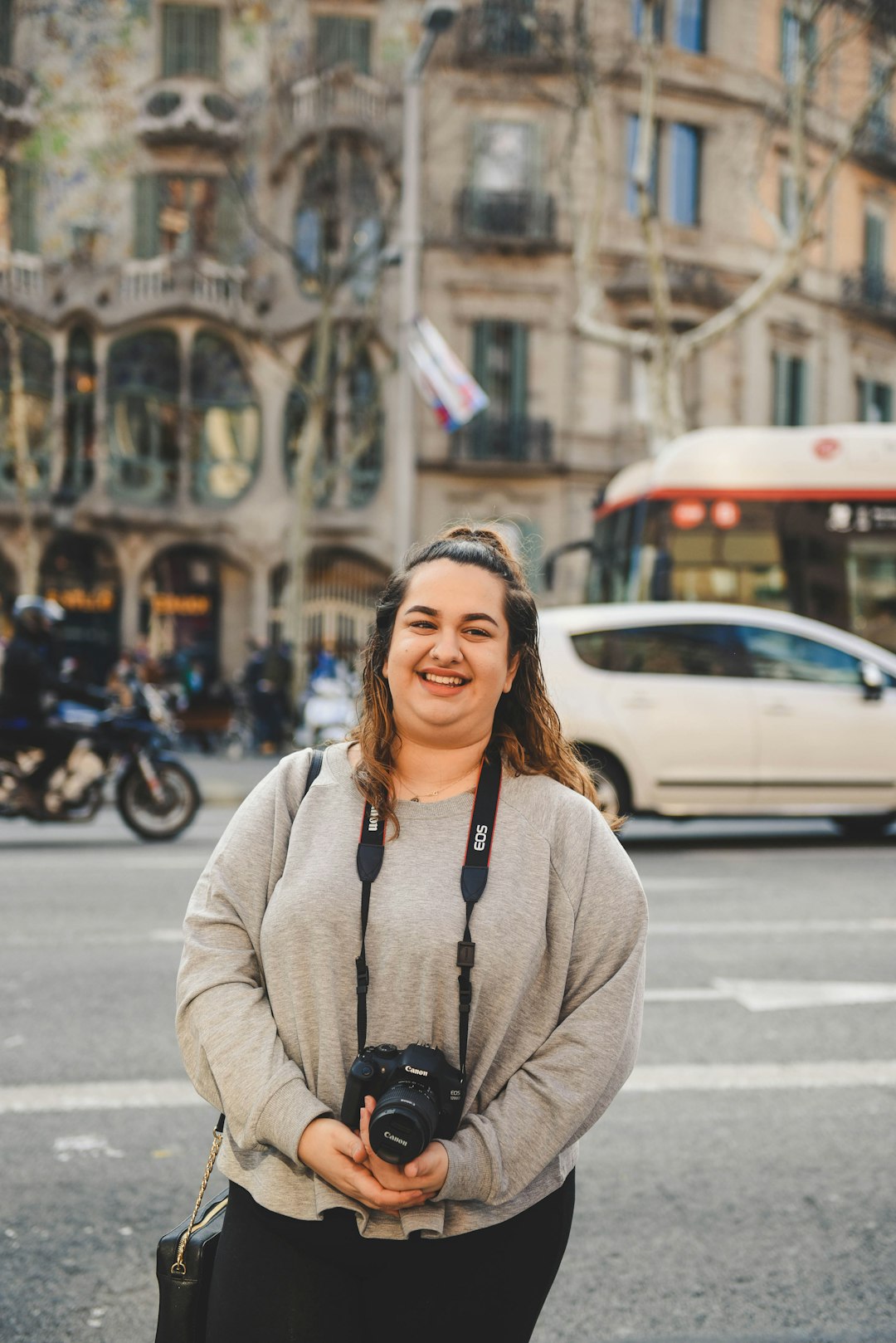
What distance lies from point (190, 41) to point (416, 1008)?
29085 millimetres

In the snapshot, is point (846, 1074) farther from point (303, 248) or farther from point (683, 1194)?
point (303, 248)

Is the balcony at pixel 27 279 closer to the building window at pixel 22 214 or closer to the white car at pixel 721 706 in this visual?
the building window at pixel 22 214

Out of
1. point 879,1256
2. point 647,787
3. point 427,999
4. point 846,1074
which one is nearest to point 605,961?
point 427,999

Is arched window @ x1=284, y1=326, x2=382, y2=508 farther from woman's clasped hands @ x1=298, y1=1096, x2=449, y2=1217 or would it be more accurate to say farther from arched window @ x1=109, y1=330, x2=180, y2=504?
woman's clasped hands @ x1=298, y1=1096, x2=449, y2=1217

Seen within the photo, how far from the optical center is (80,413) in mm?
27219

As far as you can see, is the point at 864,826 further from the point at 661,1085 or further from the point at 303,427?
the point at 303,427

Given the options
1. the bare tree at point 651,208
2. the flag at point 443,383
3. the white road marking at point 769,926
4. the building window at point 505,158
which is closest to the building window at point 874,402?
the building window at point 505,158

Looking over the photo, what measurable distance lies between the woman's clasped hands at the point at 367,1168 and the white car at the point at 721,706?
28.1 feet

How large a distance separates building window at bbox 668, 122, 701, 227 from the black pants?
28995 mm

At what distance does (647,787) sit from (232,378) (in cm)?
1972

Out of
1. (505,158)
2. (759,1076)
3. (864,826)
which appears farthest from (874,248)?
(759,1076)

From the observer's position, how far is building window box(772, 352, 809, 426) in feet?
98.9

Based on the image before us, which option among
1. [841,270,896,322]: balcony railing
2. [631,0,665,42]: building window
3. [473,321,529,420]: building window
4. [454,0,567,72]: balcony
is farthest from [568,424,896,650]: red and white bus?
[841,270,896,322]: balcony railing

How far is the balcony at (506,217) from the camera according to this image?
91.4 ft
